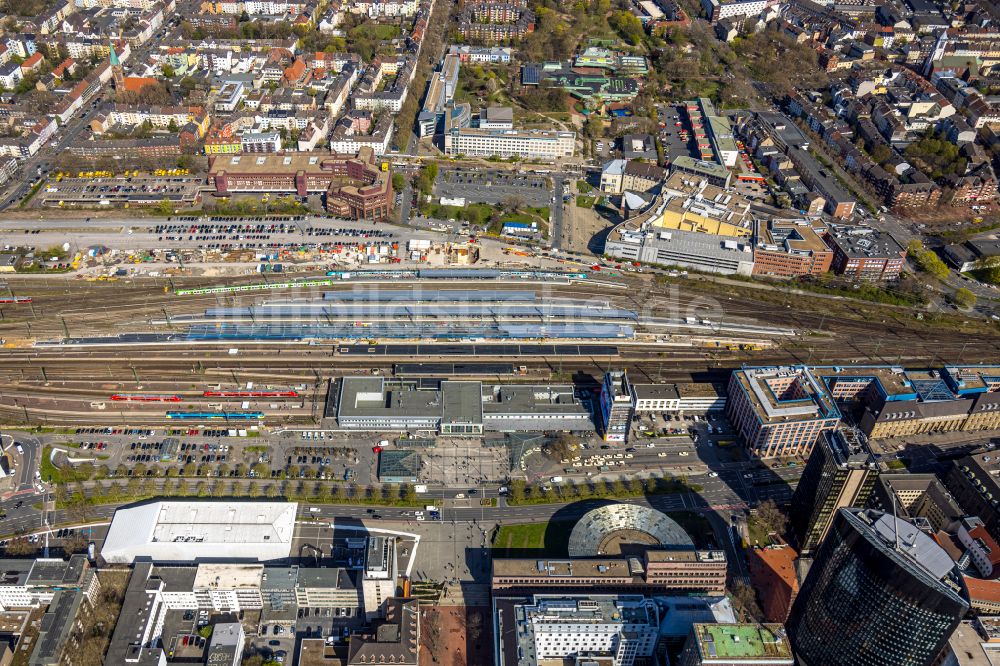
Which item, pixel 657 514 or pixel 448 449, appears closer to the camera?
pixel 657 514

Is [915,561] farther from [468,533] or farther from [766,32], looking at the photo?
[766,32]

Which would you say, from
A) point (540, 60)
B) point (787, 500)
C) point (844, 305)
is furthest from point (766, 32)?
point (787, 500)

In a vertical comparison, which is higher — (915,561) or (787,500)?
(915,561)

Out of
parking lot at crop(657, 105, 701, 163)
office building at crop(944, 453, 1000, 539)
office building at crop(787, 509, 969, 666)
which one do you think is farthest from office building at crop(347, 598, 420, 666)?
parking lot at crop(657, 105, 701, 163)

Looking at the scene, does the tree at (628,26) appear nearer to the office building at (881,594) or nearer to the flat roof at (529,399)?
the flat roof at (529,399)

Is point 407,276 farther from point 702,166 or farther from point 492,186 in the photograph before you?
point 702,166

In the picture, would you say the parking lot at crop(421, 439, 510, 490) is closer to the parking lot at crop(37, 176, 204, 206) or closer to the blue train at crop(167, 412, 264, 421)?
the blue train at crop(167, 412, 264, 421)
